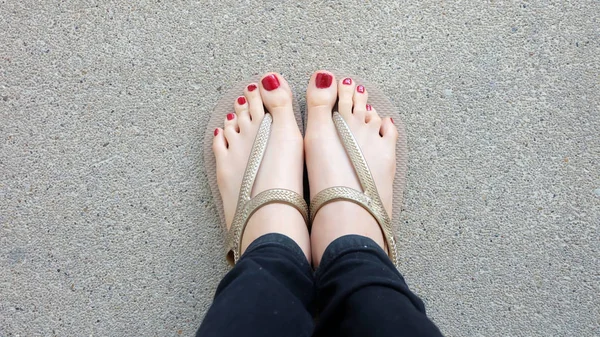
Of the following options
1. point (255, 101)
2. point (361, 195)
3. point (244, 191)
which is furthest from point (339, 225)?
point (255, 101)

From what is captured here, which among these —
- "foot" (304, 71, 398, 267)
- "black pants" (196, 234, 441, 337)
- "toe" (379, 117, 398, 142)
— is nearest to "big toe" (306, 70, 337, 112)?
"foot" (304, 71, 398, 267)

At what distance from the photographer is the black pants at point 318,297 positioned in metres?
0.49

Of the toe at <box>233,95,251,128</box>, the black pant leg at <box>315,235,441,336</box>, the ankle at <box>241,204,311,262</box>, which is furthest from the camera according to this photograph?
the toe at <box>233,95,251,128</box>

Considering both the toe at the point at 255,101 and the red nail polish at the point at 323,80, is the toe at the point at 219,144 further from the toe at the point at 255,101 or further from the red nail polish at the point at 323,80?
the red nail polish at the point at 323,80

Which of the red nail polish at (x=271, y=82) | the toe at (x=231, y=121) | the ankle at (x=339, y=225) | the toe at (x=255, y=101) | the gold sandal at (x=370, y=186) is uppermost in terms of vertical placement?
the red nail polish at (x=271, y=82)

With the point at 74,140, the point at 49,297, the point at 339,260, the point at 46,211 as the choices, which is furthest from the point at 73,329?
the point at 339,260

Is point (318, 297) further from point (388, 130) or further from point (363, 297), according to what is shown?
point (388, 130)

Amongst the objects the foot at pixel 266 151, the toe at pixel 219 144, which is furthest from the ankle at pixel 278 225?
the toe at pixel 219 144

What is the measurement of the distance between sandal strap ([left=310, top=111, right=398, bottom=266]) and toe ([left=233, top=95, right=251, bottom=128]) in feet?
0.58

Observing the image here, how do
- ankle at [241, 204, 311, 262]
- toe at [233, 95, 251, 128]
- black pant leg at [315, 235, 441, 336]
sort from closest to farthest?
black pant leg at [315, 235, 441, 336] < ankle at [241, 204, 311, 262] < toe at [233, 95, 251, 128]

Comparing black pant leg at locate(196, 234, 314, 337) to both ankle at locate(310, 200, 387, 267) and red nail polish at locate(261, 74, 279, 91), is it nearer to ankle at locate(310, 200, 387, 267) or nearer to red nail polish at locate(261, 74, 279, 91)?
ankle at locate(310, 200, 387, 267)

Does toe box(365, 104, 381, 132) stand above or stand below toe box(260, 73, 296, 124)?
below

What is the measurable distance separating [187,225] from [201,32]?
1.15 feet

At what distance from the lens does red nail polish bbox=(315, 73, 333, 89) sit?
0.76m
